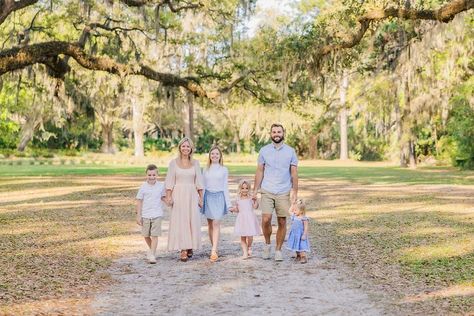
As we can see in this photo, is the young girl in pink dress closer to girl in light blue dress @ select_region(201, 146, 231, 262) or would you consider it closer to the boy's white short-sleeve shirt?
girl in light blue dress @ select_region(201, 146, 231, 262)

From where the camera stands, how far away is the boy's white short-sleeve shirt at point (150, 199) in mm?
8484

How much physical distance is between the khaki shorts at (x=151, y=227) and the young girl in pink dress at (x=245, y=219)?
3.13 feet

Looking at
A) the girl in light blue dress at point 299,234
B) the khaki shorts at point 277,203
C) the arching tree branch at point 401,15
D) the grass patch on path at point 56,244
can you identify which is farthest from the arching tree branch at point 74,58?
the girl in light blue dress at point 299,234

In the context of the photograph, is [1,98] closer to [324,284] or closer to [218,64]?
[218,64]

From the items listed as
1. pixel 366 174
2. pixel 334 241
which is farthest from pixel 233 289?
pixel 366 174

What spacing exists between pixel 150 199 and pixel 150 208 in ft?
0.37

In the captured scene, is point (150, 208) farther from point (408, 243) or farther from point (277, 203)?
point (408, 243)

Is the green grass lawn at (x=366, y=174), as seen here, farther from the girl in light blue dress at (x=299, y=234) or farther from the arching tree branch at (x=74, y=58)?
the girl in light blue dress at (x=299, y=234)

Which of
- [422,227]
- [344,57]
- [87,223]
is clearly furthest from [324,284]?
[344,57]

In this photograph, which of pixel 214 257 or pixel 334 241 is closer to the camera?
pixel 214 257

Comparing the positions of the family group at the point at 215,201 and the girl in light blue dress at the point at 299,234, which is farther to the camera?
the family group at the point at 215,201

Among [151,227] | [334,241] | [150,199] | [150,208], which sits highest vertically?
[150,199]

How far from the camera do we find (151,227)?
27.8 feet

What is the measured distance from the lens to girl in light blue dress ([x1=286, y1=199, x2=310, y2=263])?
8203mm
